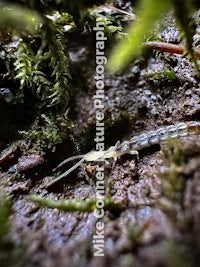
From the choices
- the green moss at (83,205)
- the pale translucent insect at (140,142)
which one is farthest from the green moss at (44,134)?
the green moss at (83,205)

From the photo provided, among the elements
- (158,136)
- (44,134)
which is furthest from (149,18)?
(44,134)

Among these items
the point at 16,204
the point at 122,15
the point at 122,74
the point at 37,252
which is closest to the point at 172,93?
the point at 122,74

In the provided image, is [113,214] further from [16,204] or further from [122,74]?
[122,74]

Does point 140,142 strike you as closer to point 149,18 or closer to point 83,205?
point 83,205

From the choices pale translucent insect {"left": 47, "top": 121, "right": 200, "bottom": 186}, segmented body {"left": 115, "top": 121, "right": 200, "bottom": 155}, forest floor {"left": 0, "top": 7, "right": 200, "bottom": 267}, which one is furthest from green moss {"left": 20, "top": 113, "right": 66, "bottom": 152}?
segmented body {"left": 115, "top": 121, "right": 200, "bottom": 155}

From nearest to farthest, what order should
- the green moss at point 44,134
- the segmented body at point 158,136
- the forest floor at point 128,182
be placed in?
the forest floor at point 128,182, the segmented body at point 158,136, the green moss at point 44,134

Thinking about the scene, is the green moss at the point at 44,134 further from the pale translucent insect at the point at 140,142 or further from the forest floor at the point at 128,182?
the pale translucent insect at the point at 140,142

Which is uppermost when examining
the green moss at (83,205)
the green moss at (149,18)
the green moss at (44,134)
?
the green moss at (149,18)
